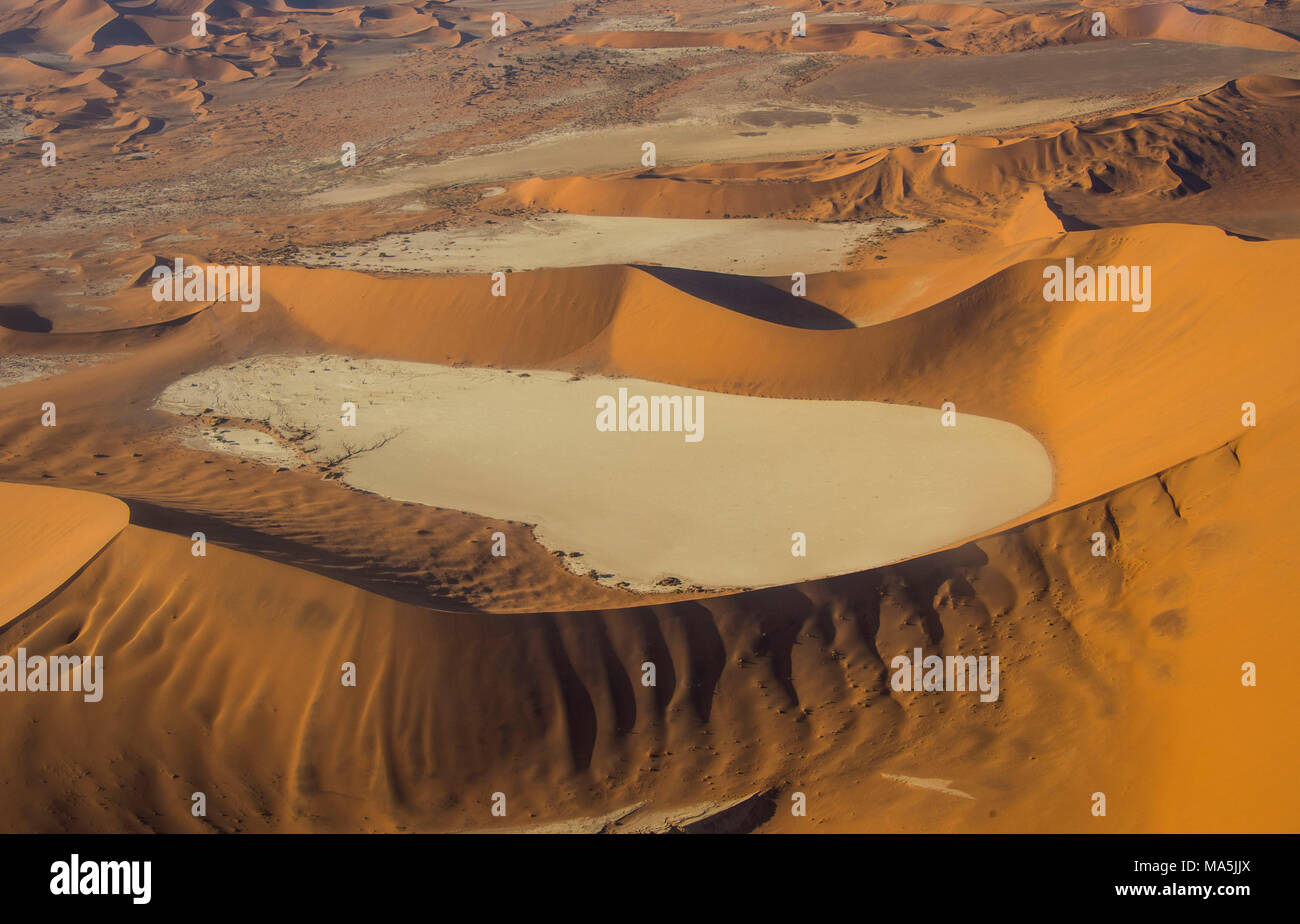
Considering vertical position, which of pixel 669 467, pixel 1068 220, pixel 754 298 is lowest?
pixel 669 467

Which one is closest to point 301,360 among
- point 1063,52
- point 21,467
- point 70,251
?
point 21,467

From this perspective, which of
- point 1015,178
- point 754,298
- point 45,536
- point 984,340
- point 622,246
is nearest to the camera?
point 45,536

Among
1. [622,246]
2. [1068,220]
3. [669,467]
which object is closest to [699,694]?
[669,467]

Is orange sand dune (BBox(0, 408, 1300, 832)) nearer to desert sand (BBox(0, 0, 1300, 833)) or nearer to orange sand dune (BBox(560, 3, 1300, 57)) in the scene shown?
desert sand (BBox(0, 0, 1300, 833))

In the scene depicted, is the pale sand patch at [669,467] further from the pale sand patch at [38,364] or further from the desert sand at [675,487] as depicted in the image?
the pale sand patch at [38,364]

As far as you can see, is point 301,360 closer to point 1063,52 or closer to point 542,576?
point 542,576

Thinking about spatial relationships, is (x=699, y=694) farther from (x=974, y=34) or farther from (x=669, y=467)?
(x=974, y=34)
